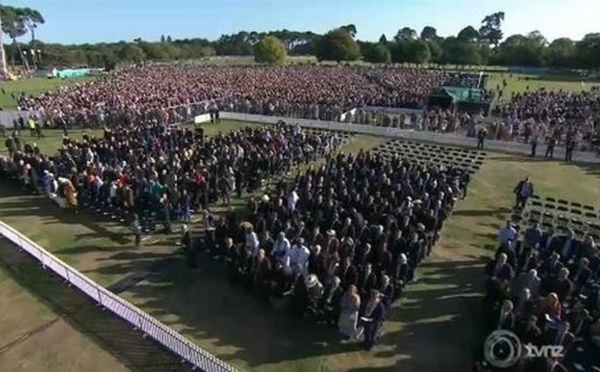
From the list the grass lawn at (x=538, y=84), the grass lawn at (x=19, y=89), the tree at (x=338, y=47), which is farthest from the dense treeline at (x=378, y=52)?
the grass lawn at (x=19, y=89)

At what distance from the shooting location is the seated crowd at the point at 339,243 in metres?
11.2

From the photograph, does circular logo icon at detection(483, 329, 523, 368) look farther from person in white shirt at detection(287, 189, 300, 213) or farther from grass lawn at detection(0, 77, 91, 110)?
grass lawn at detection(0, 77, 91, 110)

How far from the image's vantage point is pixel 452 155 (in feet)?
88.8

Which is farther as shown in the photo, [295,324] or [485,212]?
[485,212]

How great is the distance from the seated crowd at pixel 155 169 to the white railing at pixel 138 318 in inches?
119

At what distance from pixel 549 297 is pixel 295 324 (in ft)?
17.4

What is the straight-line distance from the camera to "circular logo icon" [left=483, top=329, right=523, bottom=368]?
924cm

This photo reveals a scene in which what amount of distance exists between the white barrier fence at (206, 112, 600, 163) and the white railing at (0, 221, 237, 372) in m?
22.0

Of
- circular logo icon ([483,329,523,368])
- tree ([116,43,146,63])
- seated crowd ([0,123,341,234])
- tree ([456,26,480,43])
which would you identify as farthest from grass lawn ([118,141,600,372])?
tree ([456,26,480,43])

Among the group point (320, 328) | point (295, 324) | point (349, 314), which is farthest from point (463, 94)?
point (349, 314)

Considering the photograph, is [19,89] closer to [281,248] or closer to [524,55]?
[281,248]

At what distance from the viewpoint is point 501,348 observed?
945cm

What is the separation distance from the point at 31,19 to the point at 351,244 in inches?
5810

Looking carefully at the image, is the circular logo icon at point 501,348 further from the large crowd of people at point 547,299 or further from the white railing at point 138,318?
the white railing at point 138,318
